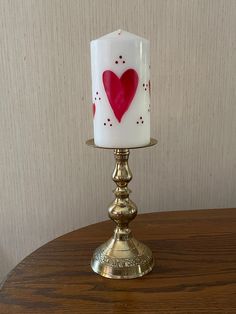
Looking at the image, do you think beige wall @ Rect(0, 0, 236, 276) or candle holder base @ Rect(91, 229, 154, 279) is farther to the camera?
beige wall @ Rect(0, 0, 236, 276)

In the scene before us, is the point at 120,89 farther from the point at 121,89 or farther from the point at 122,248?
the point at 122,248

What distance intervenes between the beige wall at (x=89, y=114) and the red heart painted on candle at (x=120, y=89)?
282mm

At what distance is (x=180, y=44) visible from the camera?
68cm

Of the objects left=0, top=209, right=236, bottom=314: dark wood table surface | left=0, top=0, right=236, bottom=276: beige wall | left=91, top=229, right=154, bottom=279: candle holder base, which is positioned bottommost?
left=0, top=209, right=236, bottom=314: dark wood table surface

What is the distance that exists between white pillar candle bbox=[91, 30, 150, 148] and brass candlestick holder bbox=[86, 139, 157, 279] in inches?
1.2

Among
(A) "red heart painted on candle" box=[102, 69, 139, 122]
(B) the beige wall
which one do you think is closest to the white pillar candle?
(A) "red heart painted on candle" box=[102, 69, 139, 122]

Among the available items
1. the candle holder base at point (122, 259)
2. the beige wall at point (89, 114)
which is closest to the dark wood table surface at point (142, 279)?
the candle holder base at point (122, 259)

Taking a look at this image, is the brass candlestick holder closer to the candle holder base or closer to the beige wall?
the candle holder base

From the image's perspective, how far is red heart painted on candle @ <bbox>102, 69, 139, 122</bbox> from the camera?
1.37 ft

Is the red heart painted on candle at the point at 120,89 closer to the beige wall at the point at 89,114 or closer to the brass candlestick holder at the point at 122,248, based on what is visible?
the brass candlestick holder at the point at 122,248

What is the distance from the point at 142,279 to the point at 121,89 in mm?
282

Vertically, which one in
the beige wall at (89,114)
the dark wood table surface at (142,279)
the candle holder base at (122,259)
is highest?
the beige wall at (89,114)

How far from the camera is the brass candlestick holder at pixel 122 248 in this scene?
1.55ft

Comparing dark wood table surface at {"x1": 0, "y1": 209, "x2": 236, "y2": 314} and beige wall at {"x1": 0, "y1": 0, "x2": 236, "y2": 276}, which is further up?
beige wall at {"x1": 0, "y1": 0, "x2": 236, "y2": 276}
